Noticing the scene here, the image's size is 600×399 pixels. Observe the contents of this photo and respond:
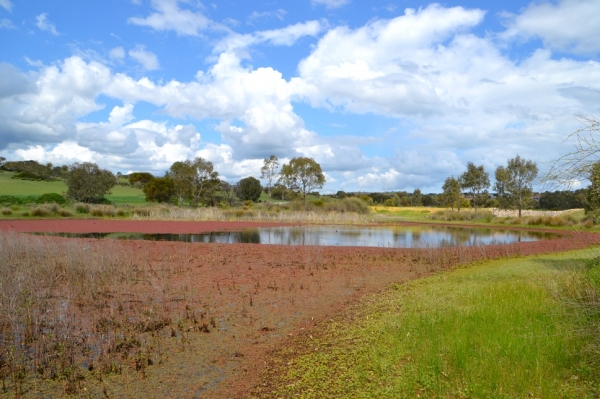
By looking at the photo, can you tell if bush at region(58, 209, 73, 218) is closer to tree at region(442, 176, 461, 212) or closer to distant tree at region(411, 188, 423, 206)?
tree at region(442, 176, 461, 212)

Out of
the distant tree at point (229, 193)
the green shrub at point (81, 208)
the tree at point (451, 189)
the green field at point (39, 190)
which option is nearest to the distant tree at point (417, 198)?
the tree at point (451, 189)

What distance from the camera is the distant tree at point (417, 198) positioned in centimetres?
11500

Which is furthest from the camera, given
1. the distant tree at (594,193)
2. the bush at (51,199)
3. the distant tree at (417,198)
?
the distant tree at (417,198)

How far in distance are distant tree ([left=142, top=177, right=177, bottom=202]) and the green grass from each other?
70.3 metres

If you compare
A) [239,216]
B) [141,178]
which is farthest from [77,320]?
[141,178]

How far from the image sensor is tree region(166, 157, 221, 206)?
75.1 metres

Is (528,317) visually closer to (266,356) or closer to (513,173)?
(266,356)

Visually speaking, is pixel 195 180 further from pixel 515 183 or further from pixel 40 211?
pixel 515 183

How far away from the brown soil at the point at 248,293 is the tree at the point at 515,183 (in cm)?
3500

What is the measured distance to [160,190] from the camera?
2938 inches

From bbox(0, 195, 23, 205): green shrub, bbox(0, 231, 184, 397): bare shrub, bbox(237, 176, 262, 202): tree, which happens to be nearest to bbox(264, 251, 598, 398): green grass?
bbox(0, 231, 184, 397): bare shrub

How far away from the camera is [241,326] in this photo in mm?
8984

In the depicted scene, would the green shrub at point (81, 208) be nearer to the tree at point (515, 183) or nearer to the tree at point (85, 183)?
the tree at point (85, 183)

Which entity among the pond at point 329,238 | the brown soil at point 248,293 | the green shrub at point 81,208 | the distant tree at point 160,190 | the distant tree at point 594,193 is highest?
the distant tree at point 160,190
